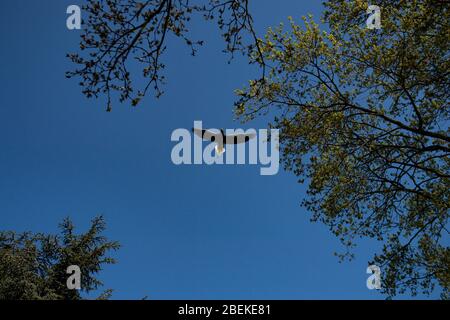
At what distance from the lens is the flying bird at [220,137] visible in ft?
50.1

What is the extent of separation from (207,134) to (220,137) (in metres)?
0.55

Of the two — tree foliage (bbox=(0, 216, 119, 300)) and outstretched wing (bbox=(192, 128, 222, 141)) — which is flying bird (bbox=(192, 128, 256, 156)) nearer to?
outstretched wing (bbox=(192, 128, 222, 141))

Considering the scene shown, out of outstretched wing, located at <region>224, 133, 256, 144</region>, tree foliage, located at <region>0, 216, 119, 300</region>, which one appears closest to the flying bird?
outstretched wing, located at <region>224, 133, 256, 144</region>

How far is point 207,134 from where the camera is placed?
52.6 feet

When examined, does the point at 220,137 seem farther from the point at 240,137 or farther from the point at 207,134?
the point at 240,137

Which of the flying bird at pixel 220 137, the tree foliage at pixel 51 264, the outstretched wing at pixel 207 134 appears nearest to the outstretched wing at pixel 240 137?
the flying bird at pixel 220 137

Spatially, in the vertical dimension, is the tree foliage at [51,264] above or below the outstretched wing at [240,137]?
below

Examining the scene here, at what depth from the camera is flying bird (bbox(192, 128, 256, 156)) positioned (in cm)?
1527

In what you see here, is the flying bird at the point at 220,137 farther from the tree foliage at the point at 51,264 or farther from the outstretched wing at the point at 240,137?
the tree foliage at the point at 51,264

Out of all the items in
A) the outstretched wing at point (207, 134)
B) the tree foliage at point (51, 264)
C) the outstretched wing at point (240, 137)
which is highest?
the outstretched wing at point (207, 134)
